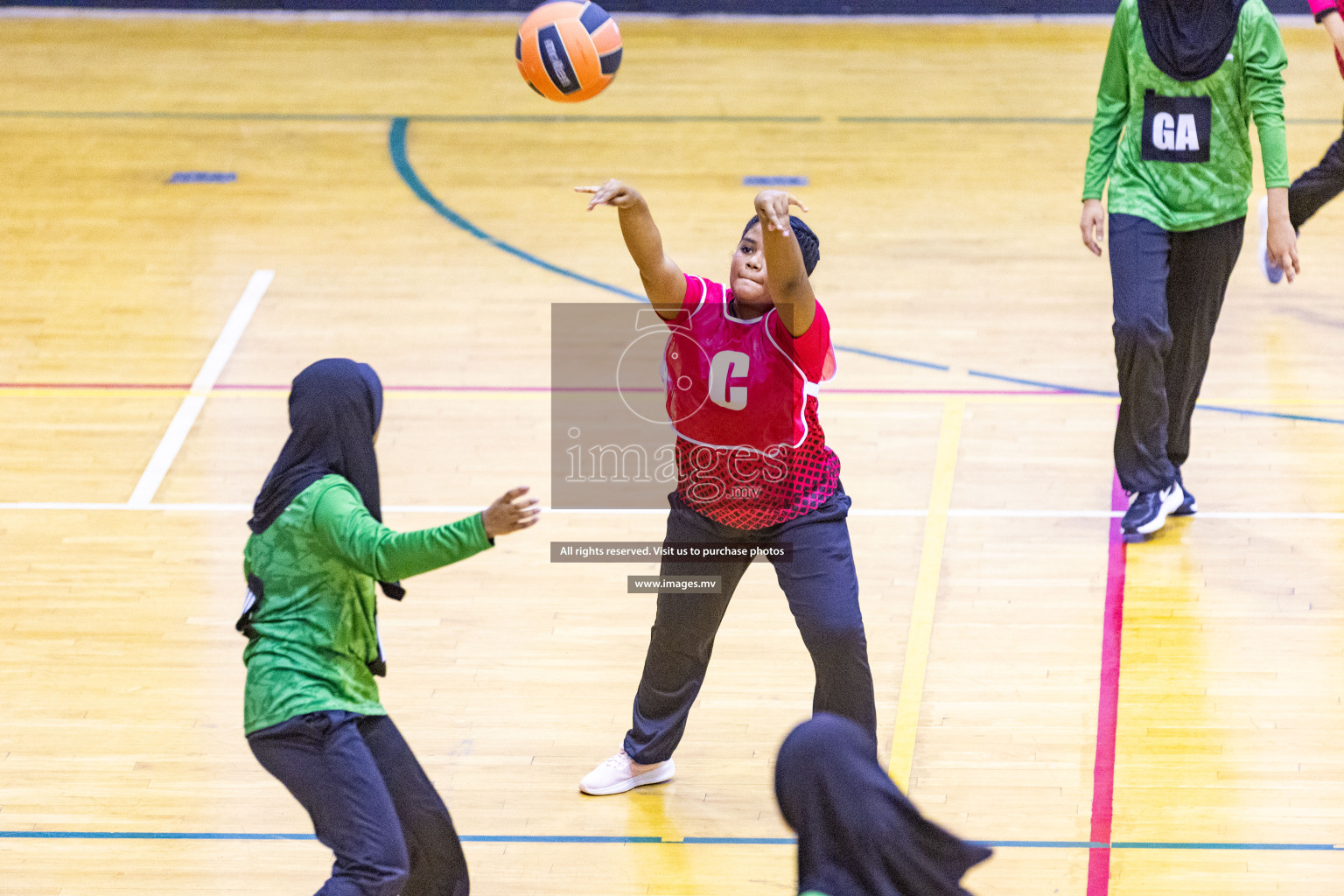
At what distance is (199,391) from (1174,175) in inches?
176

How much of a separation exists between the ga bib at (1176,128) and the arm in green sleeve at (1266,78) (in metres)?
0.16

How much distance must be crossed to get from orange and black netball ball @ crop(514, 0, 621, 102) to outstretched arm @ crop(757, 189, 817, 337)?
2.37 m

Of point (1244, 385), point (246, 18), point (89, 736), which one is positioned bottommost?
point (246, 18)

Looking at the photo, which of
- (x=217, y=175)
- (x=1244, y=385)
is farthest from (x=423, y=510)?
(x=217, y=175)

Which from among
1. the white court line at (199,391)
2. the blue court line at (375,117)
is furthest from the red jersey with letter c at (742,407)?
the blue court line at (375,117)

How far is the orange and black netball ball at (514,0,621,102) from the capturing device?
21.5 ft

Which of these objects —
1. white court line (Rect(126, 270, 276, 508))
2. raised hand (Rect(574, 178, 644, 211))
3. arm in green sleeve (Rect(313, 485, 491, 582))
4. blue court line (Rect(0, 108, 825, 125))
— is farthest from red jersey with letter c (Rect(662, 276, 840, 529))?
blue court line (Rect(0, 108, 825, 125))

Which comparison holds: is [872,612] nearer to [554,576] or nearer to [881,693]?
[881,693]

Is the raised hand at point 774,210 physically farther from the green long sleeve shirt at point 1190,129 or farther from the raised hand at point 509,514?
the green long sleeve shirt at point 1190,129

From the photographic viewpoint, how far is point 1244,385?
7930 mm

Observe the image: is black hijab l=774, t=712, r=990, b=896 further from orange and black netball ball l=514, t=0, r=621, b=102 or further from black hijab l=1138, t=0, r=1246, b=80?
orange and black netball ball l=514, t=0, r=621, b=102

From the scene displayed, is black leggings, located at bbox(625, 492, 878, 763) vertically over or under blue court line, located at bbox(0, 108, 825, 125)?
over

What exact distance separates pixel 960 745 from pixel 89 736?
2779 mm

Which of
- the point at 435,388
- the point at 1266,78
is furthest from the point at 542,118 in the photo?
the point at 1266,78
